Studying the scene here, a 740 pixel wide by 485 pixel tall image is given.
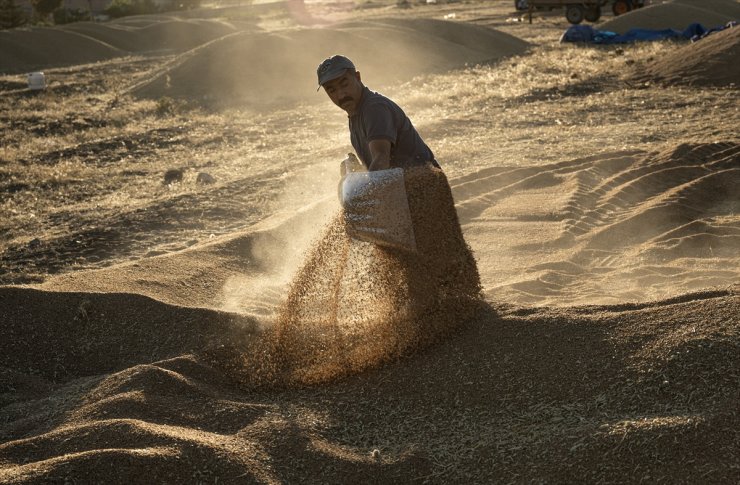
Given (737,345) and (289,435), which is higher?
(737,345)

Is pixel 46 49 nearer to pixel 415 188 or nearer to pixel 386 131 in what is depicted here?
pixel 386 131

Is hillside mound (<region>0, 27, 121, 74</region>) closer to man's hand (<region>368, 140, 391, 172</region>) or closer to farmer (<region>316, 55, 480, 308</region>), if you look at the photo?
farmer (<region>316, 55, 480, 308</region>)

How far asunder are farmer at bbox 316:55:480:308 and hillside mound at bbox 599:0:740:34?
17964 millimetres

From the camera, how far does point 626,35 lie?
1941 cm

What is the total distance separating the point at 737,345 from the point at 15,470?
9.02 ft

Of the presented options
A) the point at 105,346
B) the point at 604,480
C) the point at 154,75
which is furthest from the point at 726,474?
the point at 154,75

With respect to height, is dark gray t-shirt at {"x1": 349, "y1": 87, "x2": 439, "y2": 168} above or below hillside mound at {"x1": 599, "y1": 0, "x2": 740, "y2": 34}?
below

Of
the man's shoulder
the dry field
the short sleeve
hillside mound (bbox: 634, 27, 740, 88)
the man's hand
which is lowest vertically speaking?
the dry field

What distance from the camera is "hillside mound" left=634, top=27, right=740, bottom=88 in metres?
12.1

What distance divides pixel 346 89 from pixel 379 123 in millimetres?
251

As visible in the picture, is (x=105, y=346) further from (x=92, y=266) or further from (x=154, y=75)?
(x=154, y=75)

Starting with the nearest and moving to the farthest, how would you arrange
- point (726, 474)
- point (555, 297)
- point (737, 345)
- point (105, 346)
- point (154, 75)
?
point (726, 474)
point (737, 345)
point (105, 346)
point (555, 297)
point (154, 75)

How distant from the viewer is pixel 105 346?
181 inches

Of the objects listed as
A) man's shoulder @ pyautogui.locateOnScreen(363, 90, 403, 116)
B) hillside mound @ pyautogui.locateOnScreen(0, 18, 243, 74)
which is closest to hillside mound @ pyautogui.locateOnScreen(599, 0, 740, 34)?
hillside mound @ pyautogui.locateOnScreen(0, 18, 243, 74)
